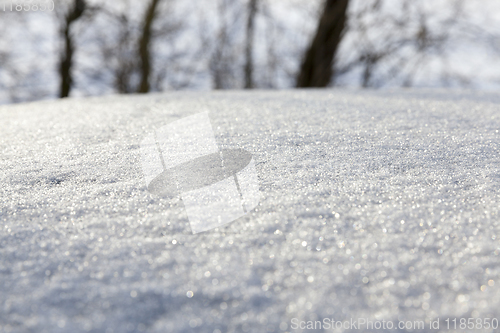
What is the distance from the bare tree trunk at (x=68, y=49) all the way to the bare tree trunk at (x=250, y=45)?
4.25m

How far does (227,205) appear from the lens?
0.91 m

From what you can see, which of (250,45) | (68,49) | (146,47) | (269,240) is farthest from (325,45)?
(68,49)

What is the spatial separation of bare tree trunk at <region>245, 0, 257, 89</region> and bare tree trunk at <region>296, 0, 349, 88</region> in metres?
2.91

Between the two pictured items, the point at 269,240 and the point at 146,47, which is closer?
the point at 269,240

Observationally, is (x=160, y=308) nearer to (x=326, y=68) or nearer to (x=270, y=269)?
(x=270, y=269)

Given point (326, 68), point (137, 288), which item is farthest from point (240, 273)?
point (326, 68)

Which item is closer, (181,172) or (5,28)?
(181,172)

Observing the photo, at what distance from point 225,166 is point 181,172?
0.14 metres

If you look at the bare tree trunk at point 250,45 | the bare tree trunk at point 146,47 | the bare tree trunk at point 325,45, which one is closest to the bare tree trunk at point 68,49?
the bare tree trunk at point 146,47

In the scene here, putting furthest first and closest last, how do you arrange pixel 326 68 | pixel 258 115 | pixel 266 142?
pixel 326 68 < pixel 258 115 < pixel 266 142

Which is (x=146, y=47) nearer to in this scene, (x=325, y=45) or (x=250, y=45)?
(x=250, y=45)

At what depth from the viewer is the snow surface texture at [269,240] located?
0.61 meters

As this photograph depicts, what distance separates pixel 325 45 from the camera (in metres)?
5.38

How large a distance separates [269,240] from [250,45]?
313 inches
